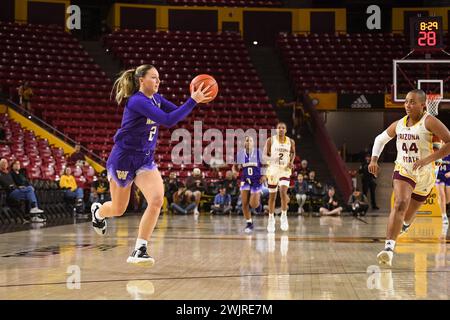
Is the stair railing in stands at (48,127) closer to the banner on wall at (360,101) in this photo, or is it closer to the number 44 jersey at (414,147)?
the banner on wall at (360,101)

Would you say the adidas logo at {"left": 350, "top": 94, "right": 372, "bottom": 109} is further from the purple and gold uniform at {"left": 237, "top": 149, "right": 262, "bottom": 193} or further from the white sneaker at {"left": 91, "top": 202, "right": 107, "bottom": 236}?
the white sneaker at {"left": 91, "top": 202, "right": 107, "bottom": 236}

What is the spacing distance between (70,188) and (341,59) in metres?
15.9

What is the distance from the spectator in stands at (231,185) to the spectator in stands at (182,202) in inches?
39.7

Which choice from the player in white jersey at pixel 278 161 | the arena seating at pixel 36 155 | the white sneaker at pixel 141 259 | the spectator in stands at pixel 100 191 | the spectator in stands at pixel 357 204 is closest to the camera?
the white sneaker at pixel 141 259

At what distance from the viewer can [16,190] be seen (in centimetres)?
1434

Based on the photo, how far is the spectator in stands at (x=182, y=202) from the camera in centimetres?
2022

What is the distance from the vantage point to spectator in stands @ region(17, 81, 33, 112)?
22.8 m

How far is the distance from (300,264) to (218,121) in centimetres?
1732

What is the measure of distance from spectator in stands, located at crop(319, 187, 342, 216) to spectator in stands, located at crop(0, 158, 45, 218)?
8.12 m

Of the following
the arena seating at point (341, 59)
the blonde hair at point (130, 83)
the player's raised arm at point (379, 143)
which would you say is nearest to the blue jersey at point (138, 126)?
the blonde hair at point (130, 83)

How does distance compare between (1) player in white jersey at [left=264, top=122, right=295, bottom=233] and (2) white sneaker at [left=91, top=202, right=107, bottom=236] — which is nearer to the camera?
(2) white sneaker at [left=91, top=202, right=107, bottom=236]

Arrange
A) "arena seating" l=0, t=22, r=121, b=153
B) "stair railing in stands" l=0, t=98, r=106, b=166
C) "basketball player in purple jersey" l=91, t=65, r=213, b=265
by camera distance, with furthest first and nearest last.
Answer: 1. "arena seating" l=0, t=22, r=121, b=153
2. "stair railing in stands" l=0, t=98, r=106, b=166
3. "basketball player in purple jersey" l=91, t=65, r=213, b=265

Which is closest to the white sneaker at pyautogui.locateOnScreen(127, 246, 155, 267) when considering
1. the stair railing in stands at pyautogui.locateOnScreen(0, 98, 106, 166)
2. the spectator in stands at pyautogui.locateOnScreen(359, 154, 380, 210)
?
the stair railing in stands at pyautogui.locateOnScreen(0, 98, 106, 166)

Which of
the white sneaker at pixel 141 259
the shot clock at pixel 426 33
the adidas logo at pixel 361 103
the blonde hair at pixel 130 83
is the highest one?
the shot clock at pixel 426 33
